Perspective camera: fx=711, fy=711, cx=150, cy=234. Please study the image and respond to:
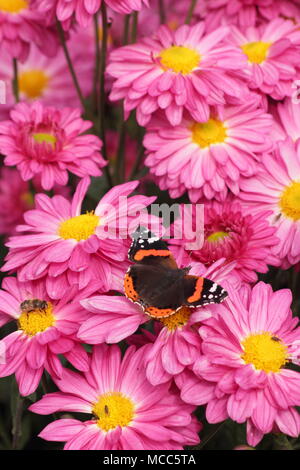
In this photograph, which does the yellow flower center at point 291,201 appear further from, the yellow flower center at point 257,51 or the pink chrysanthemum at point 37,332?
the pink chrysanthemum at point 37,332

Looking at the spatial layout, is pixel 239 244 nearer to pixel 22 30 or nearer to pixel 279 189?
pixel 279 189

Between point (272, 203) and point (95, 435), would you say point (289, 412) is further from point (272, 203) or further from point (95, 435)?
point (272, 203)

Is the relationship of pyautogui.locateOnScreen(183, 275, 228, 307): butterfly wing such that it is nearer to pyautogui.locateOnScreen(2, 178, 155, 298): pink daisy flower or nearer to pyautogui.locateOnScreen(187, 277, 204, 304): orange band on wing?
pyautogui.locateOnScreen(187, 277, 204, 304): orange band on wing

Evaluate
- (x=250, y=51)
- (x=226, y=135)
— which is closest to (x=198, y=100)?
(x=226, y=135)

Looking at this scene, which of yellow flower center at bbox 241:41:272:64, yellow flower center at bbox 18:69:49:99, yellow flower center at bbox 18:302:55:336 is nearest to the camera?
yellow flower center at bbox 18:302:55:336

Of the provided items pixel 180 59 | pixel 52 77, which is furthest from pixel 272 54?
pixel 52 77

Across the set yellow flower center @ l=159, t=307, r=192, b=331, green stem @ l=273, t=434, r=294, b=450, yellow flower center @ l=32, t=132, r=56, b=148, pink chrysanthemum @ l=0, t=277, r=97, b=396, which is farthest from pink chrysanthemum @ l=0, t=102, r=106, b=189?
green stem @ l=273, t=434, r=294, b=450
